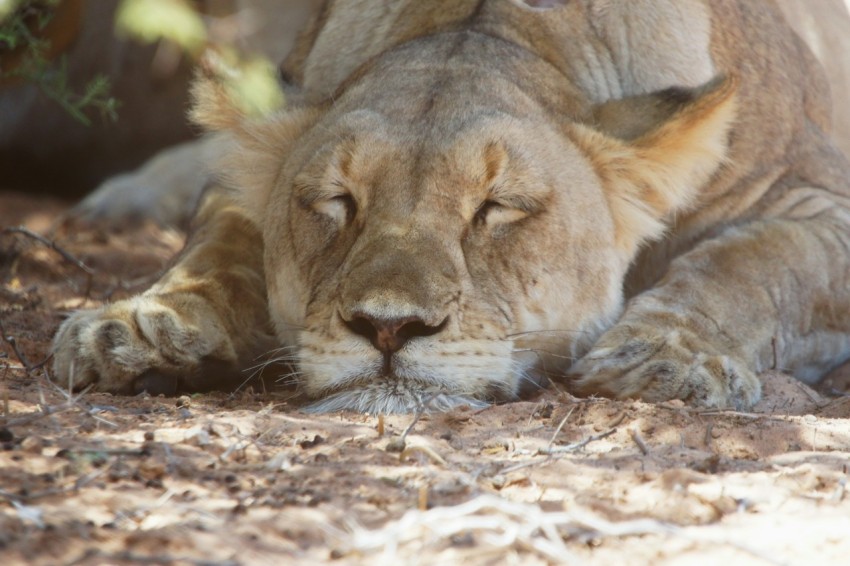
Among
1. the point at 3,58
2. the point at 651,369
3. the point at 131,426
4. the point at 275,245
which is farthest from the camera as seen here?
the point at 3,58

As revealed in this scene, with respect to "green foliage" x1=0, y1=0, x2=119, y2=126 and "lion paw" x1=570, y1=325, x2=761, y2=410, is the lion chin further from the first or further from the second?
"green foliage" x1=0, y1=0, x2=119, y2=126

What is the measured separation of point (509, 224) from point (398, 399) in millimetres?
751

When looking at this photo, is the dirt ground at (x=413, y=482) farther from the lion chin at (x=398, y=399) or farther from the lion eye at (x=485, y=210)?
the lion eye at (x=485, y=210)

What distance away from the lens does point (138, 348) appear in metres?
3.84

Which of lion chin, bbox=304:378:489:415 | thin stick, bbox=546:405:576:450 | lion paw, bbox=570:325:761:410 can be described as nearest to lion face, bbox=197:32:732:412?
lion chin, bbox=304:378:489:415

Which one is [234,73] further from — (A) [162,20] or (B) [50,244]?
(A) [162,20]

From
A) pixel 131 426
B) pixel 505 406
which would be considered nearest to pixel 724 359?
pixel 505 406

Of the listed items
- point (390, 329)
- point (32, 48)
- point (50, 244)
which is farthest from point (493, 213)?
point (32, 48)

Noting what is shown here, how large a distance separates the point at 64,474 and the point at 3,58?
163 inches

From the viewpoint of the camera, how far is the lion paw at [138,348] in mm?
3816

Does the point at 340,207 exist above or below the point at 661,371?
above

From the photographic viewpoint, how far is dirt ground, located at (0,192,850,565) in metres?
2.27

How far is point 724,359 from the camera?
3.91 metres

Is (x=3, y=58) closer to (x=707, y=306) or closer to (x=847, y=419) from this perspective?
(x=707, y=306)
